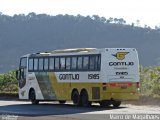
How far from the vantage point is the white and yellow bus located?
2953cm

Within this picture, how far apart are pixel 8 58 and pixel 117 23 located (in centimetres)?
2093

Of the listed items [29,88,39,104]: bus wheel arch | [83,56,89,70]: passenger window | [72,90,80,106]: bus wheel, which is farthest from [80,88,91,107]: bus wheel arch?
[29,88,39,104]: bus wheel arch

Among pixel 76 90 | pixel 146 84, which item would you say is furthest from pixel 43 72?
pixel 146 84

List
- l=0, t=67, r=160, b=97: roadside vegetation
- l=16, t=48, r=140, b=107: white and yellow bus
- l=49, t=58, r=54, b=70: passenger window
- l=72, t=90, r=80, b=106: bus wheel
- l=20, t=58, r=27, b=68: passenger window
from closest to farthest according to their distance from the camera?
l=16, t=48, r=140, b=107: white and yellow bus, l=72, t=90, r=80, b=106: bus wheel, l=49, t=58, r=54, b=70: passenger window, l=0, t=67, r=160, b=97: roadside vegetation, l=20, t=58, r=27, b=68: passenger window

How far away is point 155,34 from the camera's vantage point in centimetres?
9300

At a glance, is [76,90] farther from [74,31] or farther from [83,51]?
[74,31]

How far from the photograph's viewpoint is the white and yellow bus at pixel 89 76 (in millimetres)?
29531

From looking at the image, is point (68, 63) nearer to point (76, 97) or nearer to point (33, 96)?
point (76, 97)

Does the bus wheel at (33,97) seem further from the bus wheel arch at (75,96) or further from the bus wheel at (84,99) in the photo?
the bus wheel at (84,99)

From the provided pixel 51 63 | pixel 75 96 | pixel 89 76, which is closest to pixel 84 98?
pixel 75 96

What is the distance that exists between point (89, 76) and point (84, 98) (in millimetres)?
1243

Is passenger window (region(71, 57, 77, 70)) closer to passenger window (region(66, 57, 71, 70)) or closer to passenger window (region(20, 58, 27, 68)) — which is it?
passenger window (region(66, 57, 71, 70))

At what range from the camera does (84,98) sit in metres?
30.6

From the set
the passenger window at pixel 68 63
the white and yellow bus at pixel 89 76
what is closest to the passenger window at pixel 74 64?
the white and yellow bus at pixel 89 76
